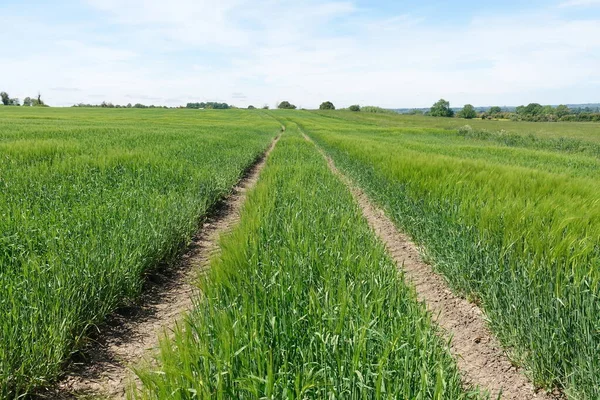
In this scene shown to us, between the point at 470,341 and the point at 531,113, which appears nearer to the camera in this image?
the point at 470,341

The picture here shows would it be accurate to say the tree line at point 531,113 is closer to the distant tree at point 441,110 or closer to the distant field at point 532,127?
the distant tree at point 441,110

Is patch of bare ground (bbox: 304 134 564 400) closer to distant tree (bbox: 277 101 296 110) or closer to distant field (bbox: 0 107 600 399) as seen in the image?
distant field (bbox: 0 107 600 399)

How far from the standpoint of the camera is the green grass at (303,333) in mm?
1762

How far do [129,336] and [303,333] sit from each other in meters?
1.89

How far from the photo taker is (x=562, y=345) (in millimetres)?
2549

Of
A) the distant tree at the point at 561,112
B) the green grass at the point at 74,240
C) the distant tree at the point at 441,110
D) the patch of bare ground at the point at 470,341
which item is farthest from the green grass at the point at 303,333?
the distant tree at the point at 441,110

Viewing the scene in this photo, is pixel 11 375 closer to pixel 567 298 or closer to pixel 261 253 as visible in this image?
pixel 261 253

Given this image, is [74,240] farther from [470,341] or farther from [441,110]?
[441,110]

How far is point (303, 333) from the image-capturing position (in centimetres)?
227

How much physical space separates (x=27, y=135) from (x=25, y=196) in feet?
38.1

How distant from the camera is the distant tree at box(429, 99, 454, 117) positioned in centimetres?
11281

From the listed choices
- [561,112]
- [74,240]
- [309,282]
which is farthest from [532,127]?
[74,240]

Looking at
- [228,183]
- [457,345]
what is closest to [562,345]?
[457,345]

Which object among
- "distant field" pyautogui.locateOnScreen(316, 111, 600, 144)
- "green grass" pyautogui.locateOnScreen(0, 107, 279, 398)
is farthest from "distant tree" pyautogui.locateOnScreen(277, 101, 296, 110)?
"green grass" pyautogui.locateOnScreen(0, 107, 279, 398)
